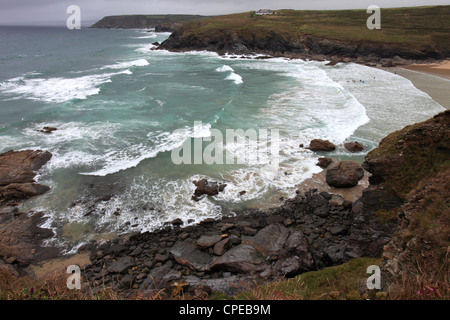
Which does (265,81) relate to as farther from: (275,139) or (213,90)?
(275,139)

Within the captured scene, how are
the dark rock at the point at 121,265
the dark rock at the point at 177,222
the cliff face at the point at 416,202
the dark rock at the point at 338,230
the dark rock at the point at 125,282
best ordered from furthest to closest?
the dark rock at the point at 177,222, the dark rock at the point at 338,230, the dark rock at the point at 121,265, the dark rock at the point at 125,282, the cliff face at the point at 416,202

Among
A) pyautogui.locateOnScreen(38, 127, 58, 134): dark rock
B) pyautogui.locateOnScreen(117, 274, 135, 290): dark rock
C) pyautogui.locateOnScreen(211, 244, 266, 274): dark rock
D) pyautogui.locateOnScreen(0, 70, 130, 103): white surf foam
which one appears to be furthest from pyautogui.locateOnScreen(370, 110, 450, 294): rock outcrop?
pyautogui.locateOnScreen(0, 70, 130, 103): white surf foam

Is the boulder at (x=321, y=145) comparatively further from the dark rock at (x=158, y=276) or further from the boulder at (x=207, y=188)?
the dark rock at (x=158, y=276)

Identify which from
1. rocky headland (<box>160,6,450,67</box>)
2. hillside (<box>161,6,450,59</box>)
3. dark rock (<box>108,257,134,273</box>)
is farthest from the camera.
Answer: hillside (<box>161,6,450,59</box>)

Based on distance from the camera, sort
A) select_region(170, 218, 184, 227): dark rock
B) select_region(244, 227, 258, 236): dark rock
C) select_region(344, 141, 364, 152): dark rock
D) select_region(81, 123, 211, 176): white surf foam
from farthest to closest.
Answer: select_region(344, 141, 364, 152): dark rock < select_region(81, 123, 211, 176): white surf foam < select_region(170, 218, 184, 227): dark rock < select_region(244, 227, 258, 236): dark rock

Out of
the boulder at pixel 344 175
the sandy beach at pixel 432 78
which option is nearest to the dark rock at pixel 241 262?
the boulder at pixel 344 175

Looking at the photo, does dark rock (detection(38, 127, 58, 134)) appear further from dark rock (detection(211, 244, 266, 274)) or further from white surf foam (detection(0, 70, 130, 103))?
dark rock (detection(211, 244, 266, 274))

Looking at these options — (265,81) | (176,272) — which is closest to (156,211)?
(176,272)
